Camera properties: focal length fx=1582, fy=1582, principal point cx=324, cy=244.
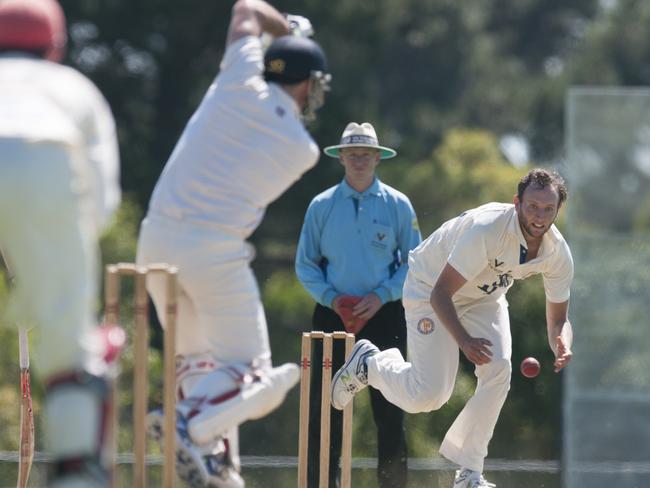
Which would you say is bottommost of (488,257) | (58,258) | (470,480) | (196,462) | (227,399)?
(470,480)

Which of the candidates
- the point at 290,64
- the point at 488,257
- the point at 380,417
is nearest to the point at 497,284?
the point at 488,257

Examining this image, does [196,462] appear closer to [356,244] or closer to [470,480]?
[470,480]

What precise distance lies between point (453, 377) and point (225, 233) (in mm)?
1493

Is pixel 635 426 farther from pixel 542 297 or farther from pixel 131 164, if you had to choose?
pixel 131 164

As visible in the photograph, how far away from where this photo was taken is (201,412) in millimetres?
4605

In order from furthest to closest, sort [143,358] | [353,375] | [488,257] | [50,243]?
[353,375] → [488,257] → [143,358] → [50,243]

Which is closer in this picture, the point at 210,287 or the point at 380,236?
the point at 210,287

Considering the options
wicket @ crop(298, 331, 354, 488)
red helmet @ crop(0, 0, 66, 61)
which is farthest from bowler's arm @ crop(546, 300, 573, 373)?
red helmet @ crop(0, 0, 66, 61)

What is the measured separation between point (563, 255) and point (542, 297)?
13.1 ft

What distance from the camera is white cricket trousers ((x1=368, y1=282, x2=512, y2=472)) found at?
570cm

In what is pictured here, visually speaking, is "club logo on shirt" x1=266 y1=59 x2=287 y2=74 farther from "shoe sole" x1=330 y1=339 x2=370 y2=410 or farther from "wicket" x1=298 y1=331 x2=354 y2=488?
"shoe sole" x1=330 y1=339 x2=370 y2=410

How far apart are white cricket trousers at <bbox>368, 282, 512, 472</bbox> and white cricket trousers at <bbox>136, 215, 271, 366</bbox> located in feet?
3.58

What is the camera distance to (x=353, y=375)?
595 centimetres

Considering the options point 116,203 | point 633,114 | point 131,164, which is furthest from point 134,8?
point 116,203
